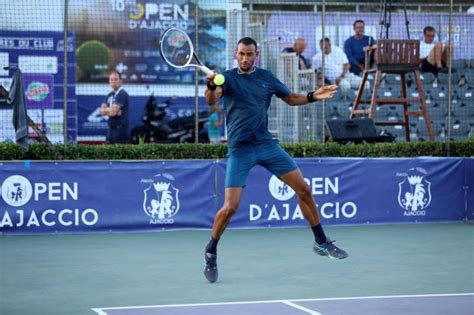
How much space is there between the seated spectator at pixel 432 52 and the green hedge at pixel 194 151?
485 cm

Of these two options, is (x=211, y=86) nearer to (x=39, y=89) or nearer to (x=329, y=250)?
(x=329, y=250)

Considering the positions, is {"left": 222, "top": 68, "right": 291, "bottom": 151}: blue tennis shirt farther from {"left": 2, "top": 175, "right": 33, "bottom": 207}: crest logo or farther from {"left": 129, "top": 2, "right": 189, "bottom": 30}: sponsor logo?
{"left": 129, "top": 2, "right": 189, "bottom": 30}: sponsor logo

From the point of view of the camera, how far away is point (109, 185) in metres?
13.3

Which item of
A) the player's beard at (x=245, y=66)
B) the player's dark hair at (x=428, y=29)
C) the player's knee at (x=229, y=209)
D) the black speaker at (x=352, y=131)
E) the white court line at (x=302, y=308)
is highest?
the player's dark hair at (x=428, y=29)

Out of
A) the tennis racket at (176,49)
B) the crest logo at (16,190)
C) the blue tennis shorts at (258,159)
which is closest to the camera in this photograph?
the blue tennis shorts at (258,159)

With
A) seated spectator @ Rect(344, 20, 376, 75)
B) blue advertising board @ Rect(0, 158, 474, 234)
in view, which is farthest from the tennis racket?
seated spectator @ Rect(344, 20, 376, 75)

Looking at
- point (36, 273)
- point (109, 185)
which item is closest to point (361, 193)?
point (109, 185)

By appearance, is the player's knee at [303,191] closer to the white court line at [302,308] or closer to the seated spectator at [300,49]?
the white court line at [302,308]

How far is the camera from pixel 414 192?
573 inches

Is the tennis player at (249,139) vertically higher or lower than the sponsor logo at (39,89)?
lower

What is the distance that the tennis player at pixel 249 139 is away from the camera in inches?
362

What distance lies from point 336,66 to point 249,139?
10890 mm

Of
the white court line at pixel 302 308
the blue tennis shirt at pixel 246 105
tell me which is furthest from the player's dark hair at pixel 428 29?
the white court line at pixel 302 308

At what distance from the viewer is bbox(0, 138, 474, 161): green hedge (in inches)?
548
